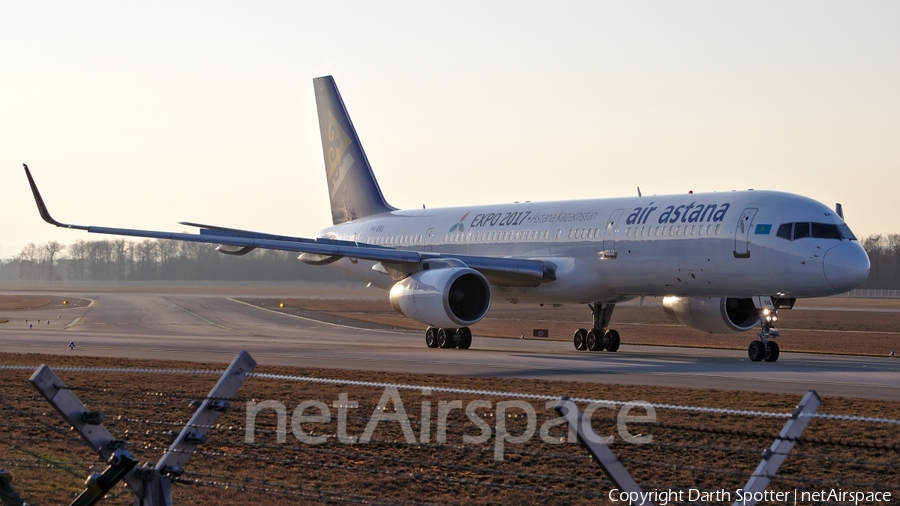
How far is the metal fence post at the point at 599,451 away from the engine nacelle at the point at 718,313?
22335mm

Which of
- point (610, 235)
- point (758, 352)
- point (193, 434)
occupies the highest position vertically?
point (610, 235)

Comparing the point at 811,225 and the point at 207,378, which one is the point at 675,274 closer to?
the point at 811,225

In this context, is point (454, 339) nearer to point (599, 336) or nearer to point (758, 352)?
point (599, 336)

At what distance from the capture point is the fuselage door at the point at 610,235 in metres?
27.7

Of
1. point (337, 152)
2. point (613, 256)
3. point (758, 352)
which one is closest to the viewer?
point (758, 352)

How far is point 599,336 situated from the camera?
29.6 meters

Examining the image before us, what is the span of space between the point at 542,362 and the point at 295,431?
37.0ft

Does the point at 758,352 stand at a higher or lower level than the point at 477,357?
higher

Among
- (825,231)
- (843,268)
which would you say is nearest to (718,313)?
(825,231)

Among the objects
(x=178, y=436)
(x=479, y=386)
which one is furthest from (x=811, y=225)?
(x=178, y=436)

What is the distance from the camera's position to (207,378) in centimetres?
1855

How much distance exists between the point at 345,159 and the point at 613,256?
13.7 m

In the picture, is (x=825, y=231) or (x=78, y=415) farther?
(x=825, y=231)

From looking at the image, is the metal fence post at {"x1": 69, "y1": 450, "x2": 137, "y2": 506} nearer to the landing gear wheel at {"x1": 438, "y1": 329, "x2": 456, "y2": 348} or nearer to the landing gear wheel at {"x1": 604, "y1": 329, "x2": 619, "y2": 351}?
the landing gear wheel at {"x1": 438, "y1": 329, "x2": 456, "y2": 348}
